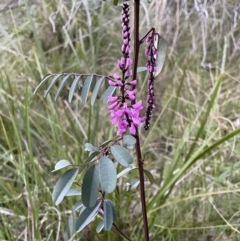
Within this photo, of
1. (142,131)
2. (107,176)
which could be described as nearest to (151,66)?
A: (107,176)

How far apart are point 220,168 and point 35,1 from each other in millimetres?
1075

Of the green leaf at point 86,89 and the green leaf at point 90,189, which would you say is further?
the green leaf at point 86,89

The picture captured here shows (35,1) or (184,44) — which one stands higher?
(35,1)

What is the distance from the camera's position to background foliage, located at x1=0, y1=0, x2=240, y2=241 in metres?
1.00

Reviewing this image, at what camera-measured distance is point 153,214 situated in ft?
3.22

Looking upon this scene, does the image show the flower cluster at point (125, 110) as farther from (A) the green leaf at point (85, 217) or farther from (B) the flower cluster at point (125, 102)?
(A) the green leaf at point (85, 217)

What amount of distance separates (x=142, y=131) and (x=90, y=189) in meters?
1.03

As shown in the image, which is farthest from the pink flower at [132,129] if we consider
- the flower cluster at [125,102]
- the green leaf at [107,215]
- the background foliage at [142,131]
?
the background foliage at [142,131]

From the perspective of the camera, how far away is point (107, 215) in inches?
22.6

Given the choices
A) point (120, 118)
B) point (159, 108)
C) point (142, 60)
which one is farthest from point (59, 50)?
point (120, 118)

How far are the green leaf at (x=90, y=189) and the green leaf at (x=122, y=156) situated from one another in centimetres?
4

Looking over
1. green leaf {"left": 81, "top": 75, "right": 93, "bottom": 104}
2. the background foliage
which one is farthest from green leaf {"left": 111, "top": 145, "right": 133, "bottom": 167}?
the background foliage

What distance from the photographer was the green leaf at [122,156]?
0.52 metres

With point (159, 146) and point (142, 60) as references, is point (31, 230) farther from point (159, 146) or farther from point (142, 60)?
point (142, 60)
